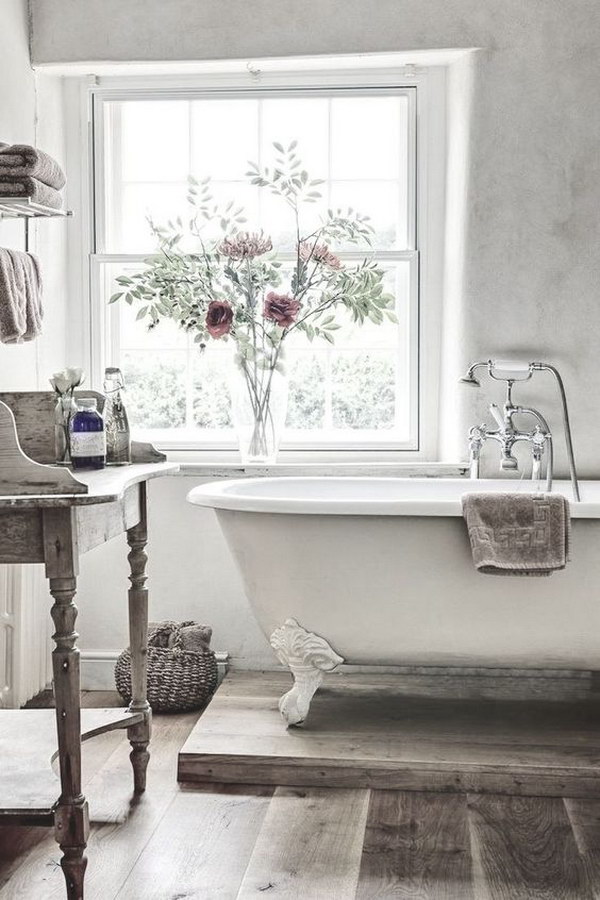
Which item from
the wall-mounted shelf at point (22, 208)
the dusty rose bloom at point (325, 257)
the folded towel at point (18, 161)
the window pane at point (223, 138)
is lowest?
the dusty rose bloom at point (325, 257)

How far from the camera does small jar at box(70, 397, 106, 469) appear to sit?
101 inches

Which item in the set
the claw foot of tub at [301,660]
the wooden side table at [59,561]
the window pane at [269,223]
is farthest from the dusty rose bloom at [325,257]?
the wooden side table at [59,561]

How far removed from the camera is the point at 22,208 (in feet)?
9.73

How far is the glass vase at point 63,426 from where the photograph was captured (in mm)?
2684

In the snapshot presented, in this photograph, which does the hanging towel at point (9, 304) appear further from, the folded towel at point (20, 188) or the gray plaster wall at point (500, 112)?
the gray plaster wall at point (500, 112)

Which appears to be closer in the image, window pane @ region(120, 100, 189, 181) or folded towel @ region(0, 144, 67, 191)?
folded towel @ region(0, 144, 67, 191)

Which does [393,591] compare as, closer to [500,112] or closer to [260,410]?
[260,410]

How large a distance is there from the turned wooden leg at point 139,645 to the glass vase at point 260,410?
3.24 feet

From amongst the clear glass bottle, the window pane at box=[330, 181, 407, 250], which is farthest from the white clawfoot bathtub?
the window pane at box=[330, 181, 407, 250]

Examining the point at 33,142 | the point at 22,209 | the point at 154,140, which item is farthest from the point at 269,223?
the point at 22,209

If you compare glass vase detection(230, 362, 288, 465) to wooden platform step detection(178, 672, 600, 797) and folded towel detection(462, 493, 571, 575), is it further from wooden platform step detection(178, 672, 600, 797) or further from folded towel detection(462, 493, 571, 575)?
folded towel detection(462, 493, 571, 575)

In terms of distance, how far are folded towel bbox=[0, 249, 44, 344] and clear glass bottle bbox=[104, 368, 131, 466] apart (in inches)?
11.1

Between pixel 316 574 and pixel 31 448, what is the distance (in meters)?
0.84

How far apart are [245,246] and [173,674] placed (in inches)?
57.1
